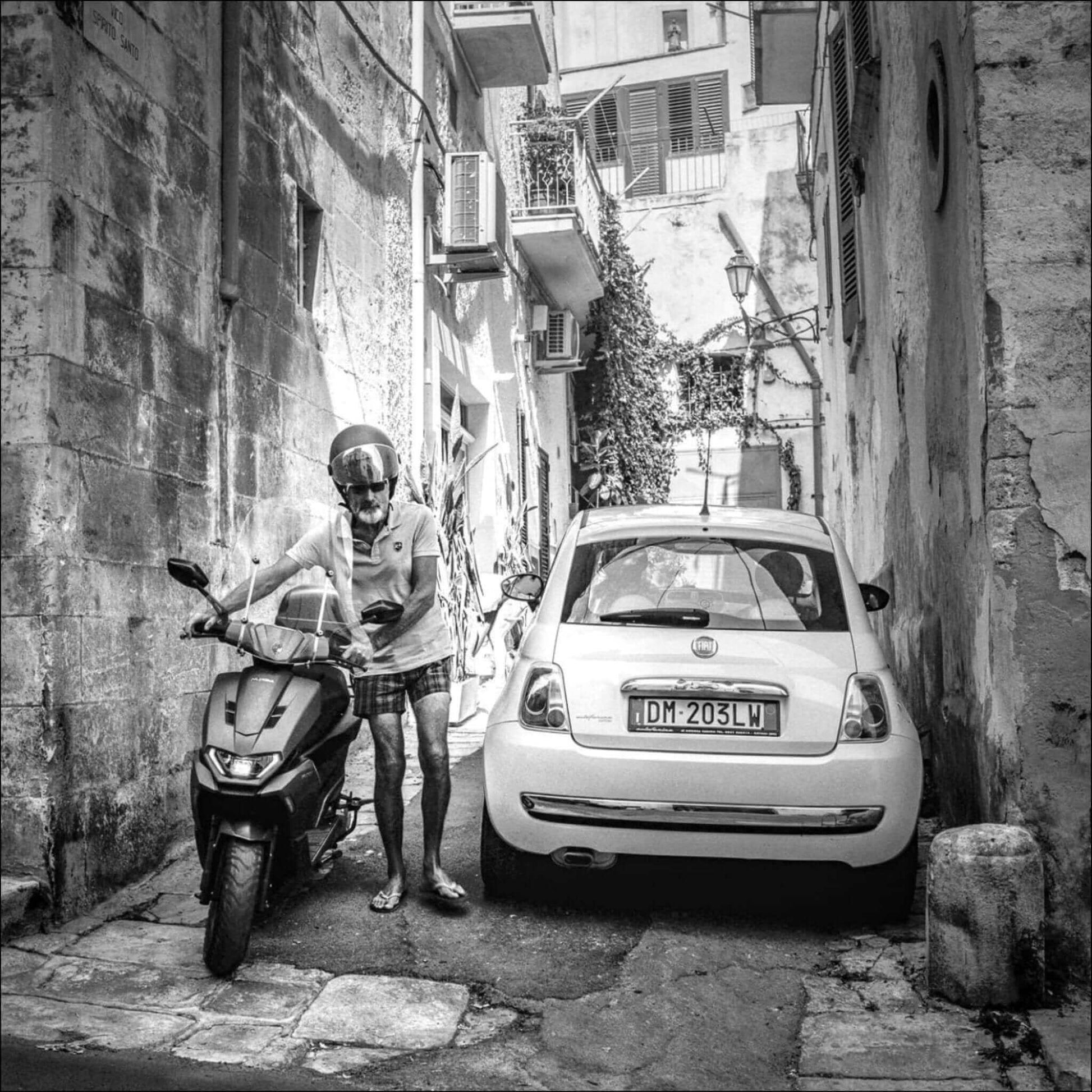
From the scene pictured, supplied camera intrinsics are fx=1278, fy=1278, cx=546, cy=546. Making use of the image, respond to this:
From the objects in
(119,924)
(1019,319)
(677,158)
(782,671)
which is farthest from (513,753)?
(677,158)

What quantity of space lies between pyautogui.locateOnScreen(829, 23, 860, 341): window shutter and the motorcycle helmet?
6365 millimetres

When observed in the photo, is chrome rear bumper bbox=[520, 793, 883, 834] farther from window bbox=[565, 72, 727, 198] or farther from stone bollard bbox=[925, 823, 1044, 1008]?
window bbox=[565, 72, 727, 198]

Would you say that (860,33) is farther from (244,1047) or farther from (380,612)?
(244,1047)

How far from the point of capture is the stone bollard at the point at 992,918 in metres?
3.83

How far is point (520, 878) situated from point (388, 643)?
105 cm

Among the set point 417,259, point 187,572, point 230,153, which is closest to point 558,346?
point 417,259

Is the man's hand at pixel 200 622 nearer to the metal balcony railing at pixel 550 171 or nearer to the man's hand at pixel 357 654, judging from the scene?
the man's hand at pixel 357 654

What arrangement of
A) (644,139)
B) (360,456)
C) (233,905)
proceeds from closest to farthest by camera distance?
(233,905), (360,456), (644,139)

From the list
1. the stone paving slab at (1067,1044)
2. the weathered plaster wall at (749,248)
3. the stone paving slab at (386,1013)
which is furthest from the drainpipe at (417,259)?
the weathered plaster wall at (749,248)

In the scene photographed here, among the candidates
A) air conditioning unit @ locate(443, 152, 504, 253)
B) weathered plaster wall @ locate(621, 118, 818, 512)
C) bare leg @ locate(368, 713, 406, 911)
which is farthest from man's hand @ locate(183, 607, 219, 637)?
weathered plaster wall @ locate(621, 118, 818, 512)

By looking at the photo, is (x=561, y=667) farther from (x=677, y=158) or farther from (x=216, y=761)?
(x=677, y=158)

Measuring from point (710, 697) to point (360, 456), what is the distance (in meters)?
1.60

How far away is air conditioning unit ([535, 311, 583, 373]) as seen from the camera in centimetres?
1694

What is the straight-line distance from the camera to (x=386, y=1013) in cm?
394
